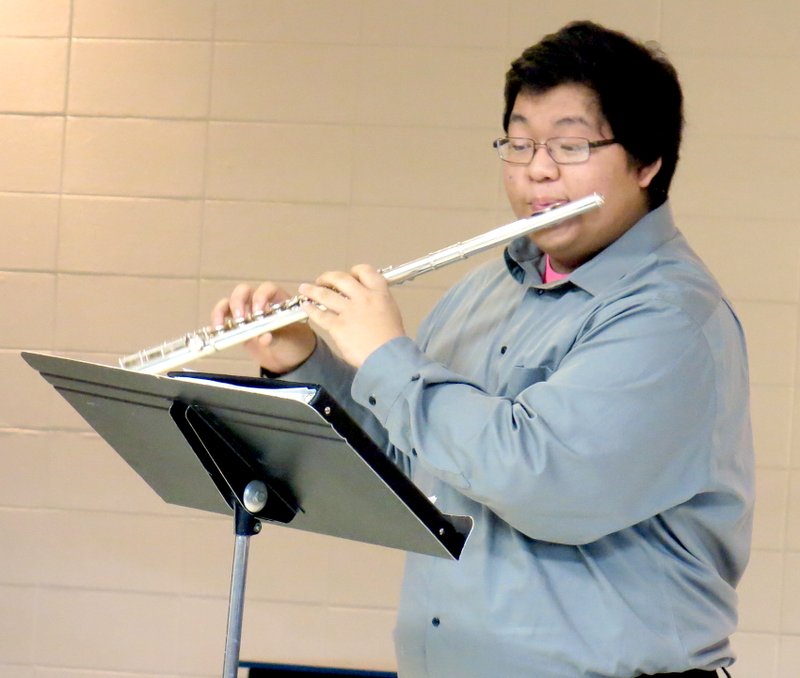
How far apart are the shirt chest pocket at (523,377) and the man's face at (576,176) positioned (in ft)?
0.60

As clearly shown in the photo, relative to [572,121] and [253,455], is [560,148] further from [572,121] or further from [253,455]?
[253,455]

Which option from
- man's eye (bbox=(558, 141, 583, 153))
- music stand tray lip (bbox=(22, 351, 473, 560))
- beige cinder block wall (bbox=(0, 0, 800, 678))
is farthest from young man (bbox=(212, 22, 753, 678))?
beige cinder block wall (bbox=(0, 0, 800, 678))

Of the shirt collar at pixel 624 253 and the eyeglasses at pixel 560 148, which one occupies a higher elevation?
the eyeglasses at pixel 560 148

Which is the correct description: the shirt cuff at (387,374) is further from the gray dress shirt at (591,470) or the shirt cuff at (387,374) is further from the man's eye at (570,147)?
the man's eye at (570,147)

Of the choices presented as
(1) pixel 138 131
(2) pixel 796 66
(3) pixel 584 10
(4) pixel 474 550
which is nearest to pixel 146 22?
(1) pixel 138 131

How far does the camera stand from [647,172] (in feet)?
5.02

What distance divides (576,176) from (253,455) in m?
0.57

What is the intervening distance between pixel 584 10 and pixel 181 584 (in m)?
1.60

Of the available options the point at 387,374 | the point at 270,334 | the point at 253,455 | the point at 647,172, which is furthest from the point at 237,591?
the point at 647,172

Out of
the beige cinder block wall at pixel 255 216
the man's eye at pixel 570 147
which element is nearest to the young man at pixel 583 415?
the man's eye at pixel 570 147

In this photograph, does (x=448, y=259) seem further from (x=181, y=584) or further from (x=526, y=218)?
(x=181, y=584)

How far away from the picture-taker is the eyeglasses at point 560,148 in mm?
1473

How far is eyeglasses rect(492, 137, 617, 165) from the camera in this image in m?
1.47

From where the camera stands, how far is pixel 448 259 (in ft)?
5.12
